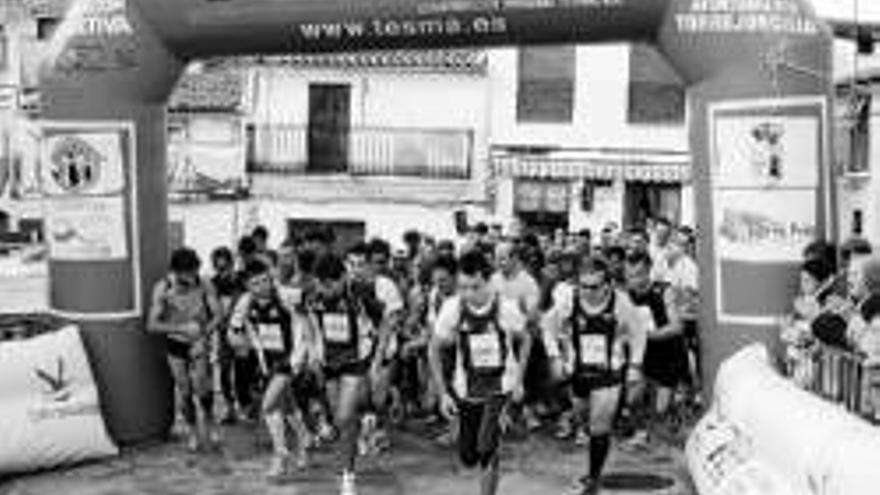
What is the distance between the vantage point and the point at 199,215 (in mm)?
36625

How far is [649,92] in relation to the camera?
3325 cm

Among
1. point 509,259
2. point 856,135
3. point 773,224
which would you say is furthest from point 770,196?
point 856,135

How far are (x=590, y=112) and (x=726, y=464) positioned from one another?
2479cm

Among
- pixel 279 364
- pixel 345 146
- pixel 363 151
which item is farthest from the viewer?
pixel 345 146

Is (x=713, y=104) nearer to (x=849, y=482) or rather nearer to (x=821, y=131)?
(x=821, y=131)

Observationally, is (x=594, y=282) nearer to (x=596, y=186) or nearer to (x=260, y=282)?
(x=260, y=282)

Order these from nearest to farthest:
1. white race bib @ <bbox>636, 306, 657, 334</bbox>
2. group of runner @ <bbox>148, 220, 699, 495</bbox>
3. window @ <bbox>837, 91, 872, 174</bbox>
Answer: group of runner @ <bbox>148, 220, 699, 495</bbox> < white race bib @ <bbox>636, 306, 657, 334</bbox> < window @ <bbox>837, 91, 872, 174</bbox>

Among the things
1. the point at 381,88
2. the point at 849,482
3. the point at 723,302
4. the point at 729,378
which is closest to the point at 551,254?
the point at 723,302

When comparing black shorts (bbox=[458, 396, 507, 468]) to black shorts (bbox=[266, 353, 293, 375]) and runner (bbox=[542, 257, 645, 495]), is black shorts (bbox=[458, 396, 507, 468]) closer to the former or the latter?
runner (bbox=[542, 257, 645, 495])

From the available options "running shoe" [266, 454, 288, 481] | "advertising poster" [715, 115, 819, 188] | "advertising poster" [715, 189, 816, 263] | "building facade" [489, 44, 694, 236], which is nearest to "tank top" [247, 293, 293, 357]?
"running shoe" [266, 454, 288, 481]

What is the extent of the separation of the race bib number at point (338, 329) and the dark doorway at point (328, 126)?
2546 cm

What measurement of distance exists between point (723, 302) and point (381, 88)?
25.1 metres

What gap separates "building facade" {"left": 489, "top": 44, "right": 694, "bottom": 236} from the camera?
3275 centimetres

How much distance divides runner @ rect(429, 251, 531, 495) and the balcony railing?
24.5 m
